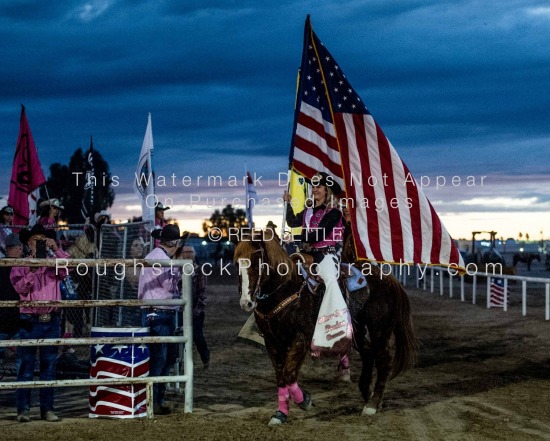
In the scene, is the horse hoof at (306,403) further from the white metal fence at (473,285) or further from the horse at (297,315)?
the white metal fence at (473,285)

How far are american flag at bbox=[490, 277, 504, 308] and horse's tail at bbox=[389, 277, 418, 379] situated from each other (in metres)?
14.2

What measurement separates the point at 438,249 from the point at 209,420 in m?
3.37

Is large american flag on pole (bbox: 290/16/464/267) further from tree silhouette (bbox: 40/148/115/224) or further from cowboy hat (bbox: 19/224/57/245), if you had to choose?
tree silhouette (bbox: 40/148/115/224)

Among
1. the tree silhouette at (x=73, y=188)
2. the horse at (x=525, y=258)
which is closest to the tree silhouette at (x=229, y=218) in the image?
the tree silhouette at (x=73, y=188)

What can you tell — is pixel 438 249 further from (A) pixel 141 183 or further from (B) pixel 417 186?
(A) pixel 141 183

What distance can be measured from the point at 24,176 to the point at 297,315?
27.4 ft

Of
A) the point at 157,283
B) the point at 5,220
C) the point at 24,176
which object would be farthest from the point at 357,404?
the point at 24,176

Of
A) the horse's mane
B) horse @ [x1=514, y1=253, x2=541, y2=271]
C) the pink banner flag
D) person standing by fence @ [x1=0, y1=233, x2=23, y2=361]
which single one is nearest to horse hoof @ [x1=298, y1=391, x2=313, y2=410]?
the horse's mane

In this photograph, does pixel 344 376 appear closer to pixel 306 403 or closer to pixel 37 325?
pixel 306 403

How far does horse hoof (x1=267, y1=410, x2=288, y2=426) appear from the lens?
8.33m

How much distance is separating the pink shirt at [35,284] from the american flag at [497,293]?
17.1m

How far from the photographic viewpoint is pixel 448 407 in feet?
30.7

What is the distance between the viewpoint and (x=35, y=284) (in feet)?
28.0

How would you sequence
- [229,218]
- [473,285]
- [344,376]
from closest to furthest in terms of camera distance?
[344,376]
[473,285]
[229,218]
